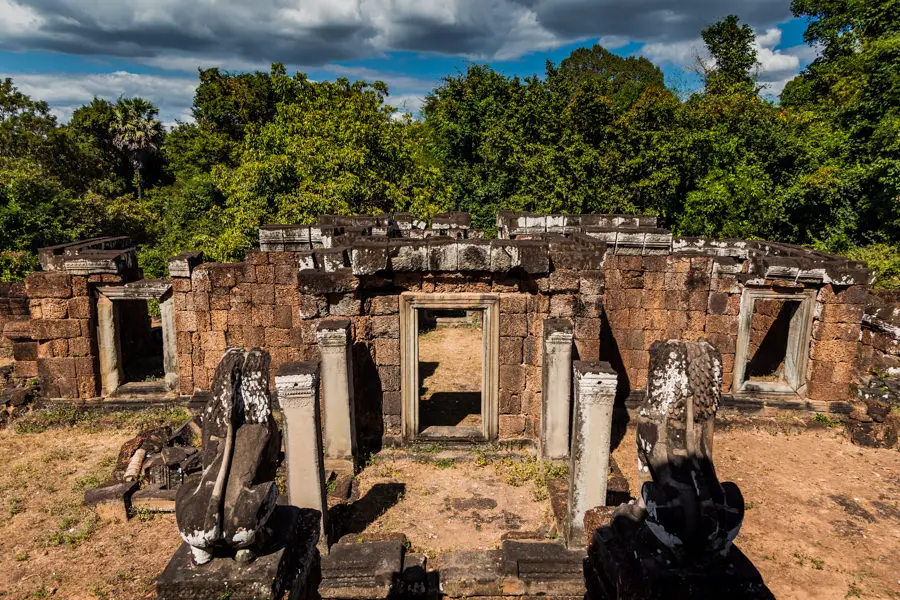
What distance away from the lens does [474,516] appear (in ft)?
26.1

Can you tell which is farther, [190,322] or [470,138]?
[470,138]

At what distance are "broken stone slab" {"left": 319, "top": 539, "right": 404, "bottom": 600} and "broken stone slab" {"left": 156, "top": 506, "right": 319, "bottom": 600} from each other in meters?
2.55

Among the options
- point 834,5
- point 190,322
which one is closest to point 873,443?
point 190,322

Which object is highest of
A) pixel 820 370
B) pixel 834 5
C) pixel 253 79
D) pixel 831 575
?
pixel 834 5

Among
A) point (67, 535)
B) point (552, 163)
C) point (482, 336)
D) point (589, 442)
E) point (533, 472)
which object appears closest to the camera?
point (589, 442)

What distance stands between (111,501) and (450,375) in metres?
7.54

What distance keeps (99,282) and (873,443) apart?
1561 centimetres

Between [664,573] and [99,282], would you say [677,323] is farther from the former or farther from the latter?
[99,282]

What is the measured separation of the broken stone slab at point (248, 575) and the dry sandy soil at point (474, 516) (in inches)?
152

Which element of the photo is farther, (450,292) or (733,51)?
(733,51)

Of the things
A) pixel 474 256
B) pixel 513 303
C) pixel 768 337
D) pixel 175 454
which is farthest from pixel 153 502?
pixel 768 337

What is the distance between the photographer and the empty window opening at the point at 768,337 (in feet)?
44.3

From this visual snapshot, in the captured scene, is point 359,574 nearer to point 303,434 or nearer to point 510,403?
point 303,434

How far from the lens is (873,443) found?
34.7 feet
